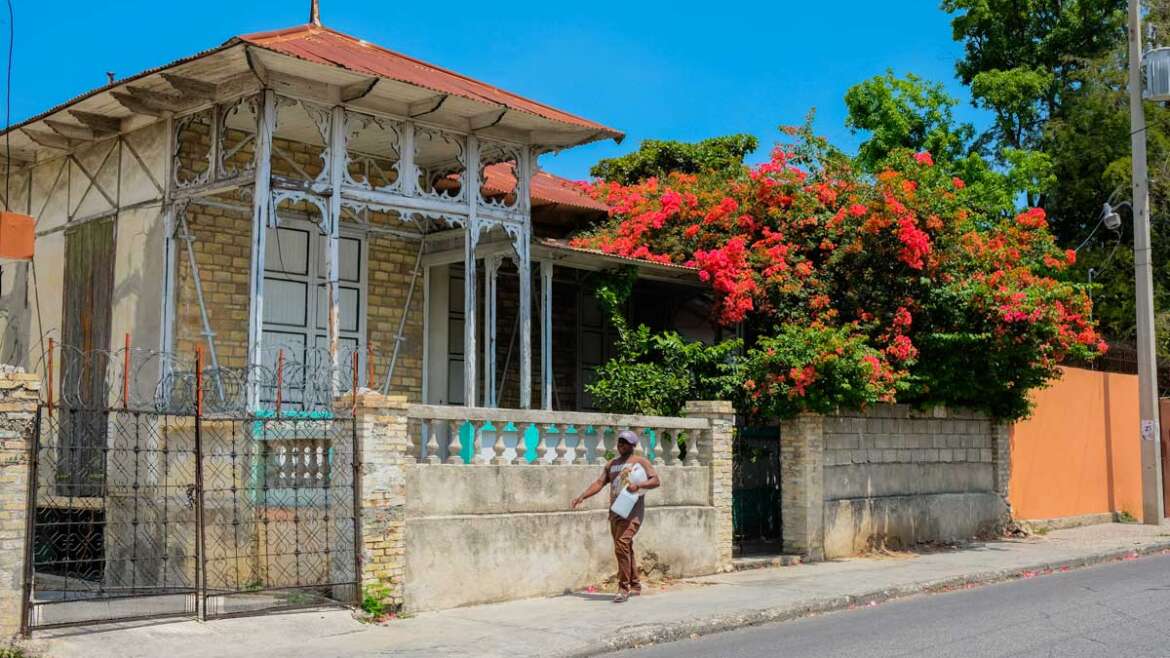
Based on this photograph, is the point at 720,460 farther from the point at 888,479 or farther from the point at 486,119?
the point at 486,119

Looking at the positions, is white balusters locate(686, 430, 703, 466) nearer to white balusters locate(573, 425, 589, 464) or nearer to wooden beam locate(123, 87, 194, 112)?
white balusters locate(573, 425, 589, 464)

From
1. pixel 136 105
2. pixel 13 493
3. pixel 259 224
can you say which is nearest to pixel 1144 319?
pixel 259 224

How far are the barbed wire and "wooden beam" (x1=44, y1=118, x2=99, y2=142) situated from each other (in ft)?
8.39

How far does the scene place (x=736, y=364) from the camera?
16.0 metres

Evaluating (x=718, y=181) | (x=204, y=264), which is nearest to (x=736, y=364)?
(x=718, y=181)

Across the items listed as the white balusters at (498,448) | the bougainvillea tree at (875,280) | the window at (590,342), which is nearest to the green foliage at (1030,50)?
the bougainvillea tree at (875,280)

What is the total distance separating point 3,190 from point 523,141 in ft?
24.3

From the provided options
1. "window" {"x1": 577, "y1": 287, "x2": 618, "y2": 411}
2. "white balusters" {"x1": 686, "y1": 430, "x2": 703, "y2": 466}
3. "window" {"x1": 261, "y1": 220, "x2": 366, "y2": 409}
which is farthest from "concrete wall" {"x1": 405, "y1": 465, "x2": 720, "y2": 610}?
"window" {"x1": 577, "y1": 287, "x2": 618, "y2": 411}

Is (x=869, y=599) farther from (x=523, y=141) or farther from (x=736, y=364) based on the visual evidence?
(x=523, y=141)

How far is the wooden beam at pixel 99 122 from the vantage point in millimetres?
14078

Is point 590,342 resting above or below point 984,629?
above

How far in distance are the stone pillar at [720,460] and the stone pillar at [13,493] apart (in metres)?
7.71

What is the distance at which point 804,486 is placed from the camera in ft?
50.3

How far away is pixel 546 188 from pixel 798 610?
9923 millimetres
